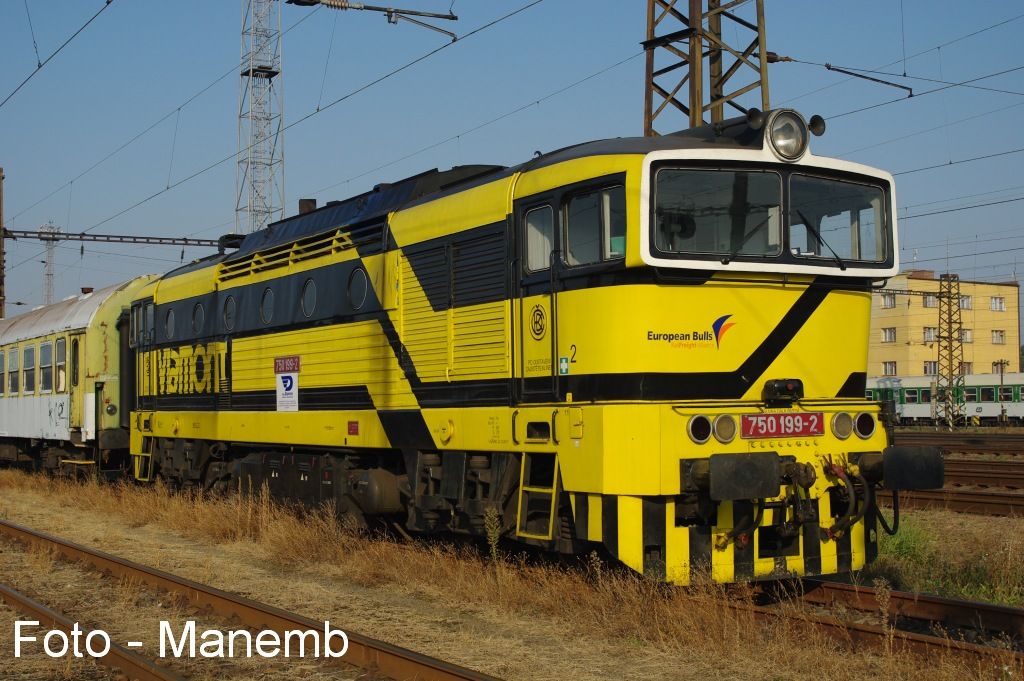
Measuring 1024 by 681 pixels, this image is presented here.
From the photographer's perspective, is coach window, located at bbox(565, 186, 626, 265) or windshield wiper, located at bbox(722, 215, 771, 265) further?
windshield wiper, located at bbox(722, 215, 771, 265)

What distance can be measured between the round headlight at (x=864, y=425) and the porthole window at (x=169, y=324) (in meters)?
11.4

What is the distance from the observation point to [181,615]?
8953mm

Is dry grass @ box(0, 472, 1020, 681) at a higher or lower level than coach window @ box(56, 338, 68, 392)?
lower

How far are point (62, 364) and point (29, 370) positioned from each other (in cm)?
254

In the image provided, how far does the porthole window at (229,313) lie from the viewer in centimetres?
1470

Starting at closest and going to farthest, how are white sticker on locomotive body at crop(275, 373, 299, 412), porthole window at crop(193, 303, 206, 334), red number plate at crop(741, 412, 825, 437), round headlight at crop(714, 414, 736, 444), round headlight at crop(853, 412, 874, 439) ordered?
1. round headlight at crop(714, 414, 736, 444)
2. red number plate at crop(741, 412, 825, 437)
3. round headlight at crop(853, 412, 874, 439)
4. white sticker on locomotive body at crop(275, 373, 299, 412)
5. porthole window at crop(193, 303, 206, 334)

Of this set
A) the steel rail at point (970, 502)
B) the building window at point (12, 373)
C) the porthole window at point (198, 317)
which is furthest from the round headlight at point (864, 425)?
the building window at point (12, 373)

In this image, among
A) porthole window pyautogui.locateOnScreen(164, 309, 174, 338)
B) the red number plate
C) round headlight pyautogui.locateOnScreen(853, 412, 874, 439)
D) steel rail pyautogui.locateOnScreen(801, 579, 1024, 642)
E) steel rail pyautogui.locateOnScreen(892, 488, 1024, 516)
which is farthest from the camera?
porthole window pyautogui.locateOnScreen(164, 309, 174, 338)

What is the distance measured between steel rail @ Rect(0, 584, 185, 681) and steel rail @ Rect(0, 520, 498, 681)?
3.45 feet

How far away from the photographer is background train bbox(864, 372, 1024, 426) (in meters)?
54.8

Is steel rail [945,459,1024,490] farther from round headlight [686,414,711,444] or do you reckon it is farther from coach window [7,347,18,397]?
coach window [7,347,18,397]

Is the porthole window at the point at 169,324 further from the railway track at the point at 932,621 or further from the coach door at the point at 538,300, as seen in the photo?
the railway track at the point at 932,621

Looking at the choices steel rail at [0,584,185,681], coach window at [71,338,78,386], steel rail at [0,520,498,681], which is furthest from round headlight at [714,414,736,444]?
coach window at [71,338,78,386]

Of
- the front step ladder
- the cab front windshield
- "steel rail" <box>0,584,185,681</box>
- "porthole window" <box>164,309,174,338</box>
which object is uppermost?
the cab front windshield
